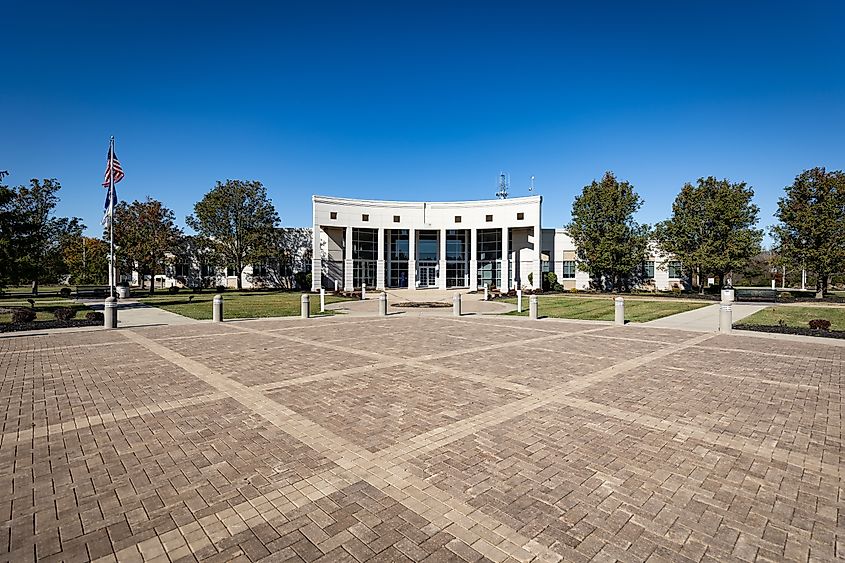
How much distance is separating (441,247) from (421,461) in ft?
152

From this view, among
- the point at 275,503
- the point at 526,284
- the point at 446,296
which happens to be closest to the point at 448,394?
the point at 275,503

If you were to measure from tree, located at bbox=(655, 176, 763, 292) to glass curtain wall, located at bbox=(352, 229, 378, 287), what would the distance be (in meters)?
30.9

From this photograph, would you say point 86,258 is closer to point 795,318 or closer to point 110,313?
point 110,313

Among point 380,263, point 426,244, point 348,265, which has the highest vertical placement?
point 426,244

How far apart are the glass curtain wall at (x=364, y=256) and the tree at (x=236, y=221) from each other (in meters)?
9.97

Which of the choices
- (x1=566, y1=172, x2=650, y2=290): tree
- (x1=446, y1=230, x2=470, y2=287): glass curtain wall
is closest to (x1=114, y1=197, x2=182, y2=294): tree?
(x1=446, y1=230, x2=470, y2=287): glass curtain wall

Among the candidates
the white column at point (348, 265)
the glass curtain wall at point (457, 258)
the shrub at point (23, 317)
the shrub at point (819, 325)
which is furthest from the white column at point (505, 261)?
the shrub at point (23, 317)

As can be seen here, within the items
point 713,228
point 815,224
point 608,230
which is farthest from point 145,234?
point 815,224

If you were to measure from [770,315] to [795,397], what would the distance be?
725 inches

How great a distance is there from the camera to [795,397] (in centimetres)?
728

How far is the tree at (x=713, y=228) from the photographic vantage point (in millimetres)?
35719

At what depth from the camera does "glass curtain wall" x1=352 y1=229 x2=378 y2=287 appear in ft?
168

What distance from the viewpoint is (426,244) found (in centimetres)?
5359

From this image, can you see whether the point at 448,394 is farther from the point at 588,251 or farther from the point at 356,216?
the point at 356,216
